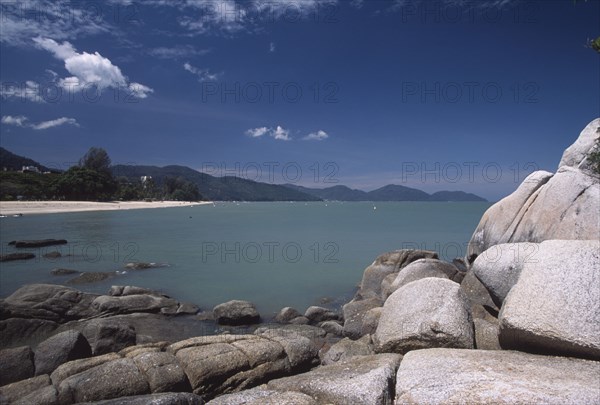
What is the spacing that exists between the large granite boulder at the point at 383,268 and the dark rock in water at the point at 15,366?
37.1 feet

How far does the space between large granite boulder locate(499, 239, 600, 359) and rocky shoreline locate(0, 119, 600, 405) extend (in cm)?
2

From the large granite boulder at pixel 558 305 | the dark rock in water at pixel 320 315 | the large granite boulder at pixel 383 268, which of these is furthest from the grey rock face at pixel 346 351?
the large granite boulder at pixel 383 268

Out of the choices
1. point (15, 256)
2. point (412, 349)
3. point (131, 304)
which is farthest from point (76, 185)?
point (412, 349)

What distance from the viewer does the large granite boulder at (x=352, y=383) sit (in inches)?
195

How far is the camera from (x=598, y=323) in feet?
17.1

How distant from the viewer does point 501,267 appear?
884cm

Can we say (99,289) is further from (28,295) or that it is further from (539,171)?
(539,171)

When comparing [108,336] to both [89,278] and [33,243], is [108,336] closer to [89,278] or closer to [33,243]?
[89,278]

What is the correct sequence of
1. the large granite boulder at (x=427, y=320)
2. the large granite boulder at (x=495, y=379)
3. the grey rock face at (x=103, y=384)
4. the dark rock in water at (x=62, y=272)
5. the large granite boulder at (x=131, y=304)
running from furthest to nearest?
the dark rock in water at (x=62, y=272), the large granite boulder at (x=131, y=304), the large granite boulder at (x=427, y=320), the grey rock face at (x=103, y=384), the large granite boulder at (x=495, y=379)

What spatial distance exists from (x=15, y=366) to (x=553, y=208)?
1484cm

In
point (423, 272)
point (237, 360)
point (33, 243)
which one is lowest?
point (33, 243)

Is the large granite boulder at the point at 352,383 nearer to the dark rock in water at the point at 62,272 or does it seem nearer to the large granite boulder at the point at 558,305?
the large granite boulder at the point at 558,305

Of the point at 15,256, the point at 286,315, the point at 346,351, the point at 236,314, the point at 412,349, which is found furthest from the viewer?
the point at 15,256

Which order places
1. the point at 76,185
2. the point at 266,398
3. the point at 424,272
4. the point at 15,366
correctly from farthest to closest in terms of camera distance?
the point at 76,185
the point at 424,272
the point at 15,366
the point at 266,398
